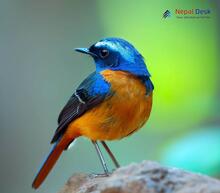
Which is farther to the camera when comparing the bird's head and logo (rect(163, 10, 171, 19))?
logo (rect(163, 10, 171, 19))

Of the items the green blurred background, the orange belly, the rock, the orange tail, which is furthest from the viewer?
the green blurred background

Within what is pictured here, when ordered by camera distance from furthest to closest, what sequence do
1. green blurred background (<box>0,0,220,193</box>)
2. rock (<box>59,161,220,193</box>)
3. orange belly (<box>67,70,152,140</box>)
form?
green blurred background (<box>0,0,220,193</box>)
orange belly (<box>67,70,152,140</box>)
rock (<box>59,161,220,193</box>)

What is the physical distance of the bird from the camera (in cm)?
192

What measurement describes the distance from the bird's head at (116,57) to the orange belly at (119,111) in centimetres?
4

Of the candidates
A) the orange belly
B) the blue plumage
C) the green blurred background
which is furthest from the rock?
the green blurred background

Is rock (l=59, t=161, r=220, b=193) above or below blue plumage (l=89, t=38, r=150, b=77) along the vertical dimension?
below

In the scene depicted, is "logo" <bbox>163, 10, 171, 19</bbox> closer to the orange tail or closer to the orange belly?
the orange belly

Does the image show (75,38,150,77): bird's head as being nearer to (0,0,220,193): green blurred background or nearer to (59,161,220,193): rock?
(0,0,220,193): green blurred background

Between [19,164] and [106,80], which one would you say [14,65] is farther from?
[106,80]

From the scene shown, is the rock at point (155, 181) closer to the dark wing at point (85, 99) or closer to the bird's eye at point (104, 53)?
the dark wing at point (85, 99)

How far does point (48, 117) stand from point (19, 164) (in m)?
0.32

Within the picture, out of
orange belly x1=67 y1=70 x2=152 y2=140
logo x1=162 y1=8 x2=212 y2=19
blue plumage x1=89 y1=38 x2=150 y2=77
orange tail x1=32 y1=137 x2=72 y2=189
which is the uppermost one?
logo x1=162 y1=8 x2=212 y2=19

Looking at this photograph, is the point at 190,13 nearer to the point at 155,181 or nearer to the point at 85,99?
the point at 85,99

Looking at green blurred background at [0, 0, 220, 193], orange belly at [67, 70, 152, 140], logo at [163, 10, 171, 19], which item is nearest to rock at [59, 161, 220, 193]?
orange belly at [67, 70, 152, 140]
